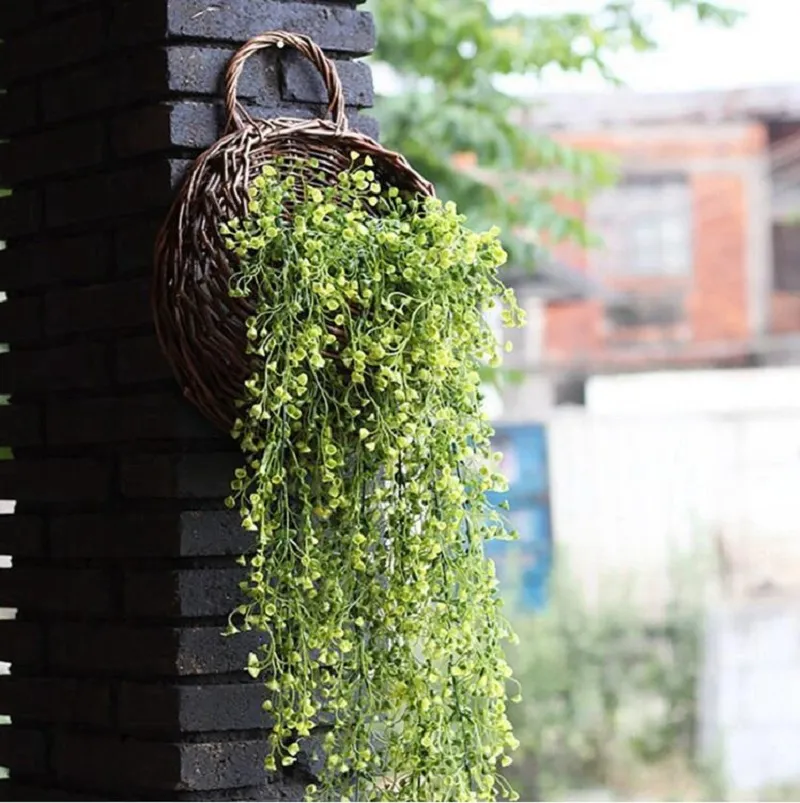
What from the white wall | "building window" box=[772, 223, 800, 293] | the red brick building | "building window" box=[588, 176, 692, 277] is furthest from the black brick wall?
"building window" box=[772, 223, 800, 293]

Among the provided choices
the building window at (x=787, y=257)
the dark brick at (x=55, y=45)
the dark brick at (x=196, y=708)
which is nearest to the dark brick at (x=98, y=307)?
the dark brick at (x=55, y=45)

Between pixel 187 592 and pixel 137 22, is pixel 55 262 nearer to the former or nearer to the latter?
pixel 137 22

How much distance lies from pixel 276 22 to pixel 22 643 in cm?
65

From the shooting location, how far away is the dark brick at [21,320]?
1.61 m

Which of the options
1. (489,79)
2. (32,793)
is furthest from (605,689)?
(32,793)

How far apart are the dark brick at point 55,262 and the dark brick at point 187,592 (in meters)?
0.30

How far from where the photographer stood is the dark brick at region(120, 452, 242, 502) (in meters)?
1.45

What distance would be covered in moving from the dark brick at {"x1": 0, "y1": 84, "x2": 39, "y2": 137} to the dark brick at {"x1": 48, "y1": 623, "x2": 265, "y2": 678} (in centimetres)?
50

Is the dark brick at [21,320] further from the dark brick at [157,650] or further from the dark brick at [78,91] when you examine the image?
the dark brick at [157,650]

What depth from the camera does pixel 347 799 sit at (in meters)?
1.41

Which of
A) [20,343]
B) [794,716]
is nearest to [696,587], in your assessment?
[794,716]

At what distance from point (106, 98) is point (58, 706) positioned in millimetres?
583

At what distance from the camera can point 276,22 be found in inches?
59.7

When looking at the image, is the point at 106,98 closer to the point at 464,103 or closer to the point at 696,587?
the point at 464,103
